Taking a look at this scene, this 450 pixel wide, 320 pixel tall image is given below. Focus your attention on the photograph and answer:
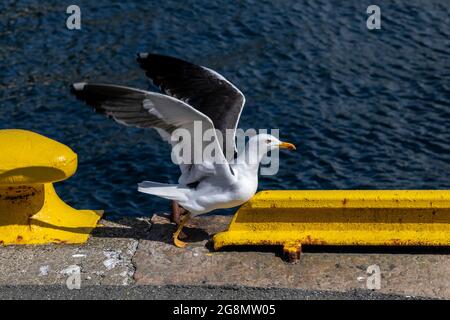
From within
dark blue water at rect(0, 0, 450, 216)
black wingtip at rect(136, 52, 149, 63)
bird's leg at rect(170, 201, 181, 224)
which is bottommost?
dark blue water at rect(0, 0, 450, 216)

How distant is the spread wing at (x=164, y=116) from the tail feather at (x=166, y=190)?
32cm

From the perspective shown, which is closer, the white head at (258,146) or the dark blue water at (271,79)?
the white head at (258,146)

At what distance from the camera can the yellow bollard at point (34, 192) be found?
7.81 meters

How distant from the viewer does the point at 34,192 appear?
818cm

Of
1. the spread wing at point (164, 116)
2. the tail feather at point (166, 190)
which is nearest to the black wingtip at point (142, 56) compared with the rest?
the spread wing at point (164, 116)

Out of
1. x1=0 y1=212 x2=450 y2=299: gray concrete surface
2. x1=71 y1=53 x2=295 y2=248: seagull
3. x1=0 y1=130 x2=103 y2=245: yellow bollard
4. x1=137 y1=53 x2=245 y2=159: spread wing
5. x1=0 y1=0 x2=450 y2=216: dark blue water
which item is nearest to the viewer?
x1=0 y1=212 x2=450 y2=299: gray concrete surface

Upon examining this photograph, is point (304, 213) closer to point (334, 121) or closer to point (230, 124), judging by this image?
point (230, 124)

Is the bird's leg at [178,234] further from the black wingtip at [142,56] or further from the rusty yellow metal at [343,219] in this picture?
the black wingtip at [142,56]

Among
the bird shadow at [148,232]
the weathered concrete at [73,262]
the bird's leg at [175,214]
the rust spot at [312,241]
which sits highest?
Result: the rust spot at [312,241]

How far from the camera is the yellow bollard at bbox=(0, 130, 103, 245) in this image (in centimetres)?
781

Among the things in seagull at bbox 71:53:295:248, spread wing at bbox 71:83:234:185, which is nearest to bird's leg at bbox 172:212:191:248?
seagull at bbox 71:53:295:248

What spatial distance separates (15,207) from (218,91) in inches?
86.3

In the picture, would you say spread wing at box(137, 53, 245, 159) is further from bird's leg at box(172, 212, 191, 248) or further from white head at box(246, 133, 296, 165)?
bird's leg at box(172, 212, 191, 248)

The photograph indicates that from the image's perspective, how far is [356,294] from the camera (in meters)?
7.00
